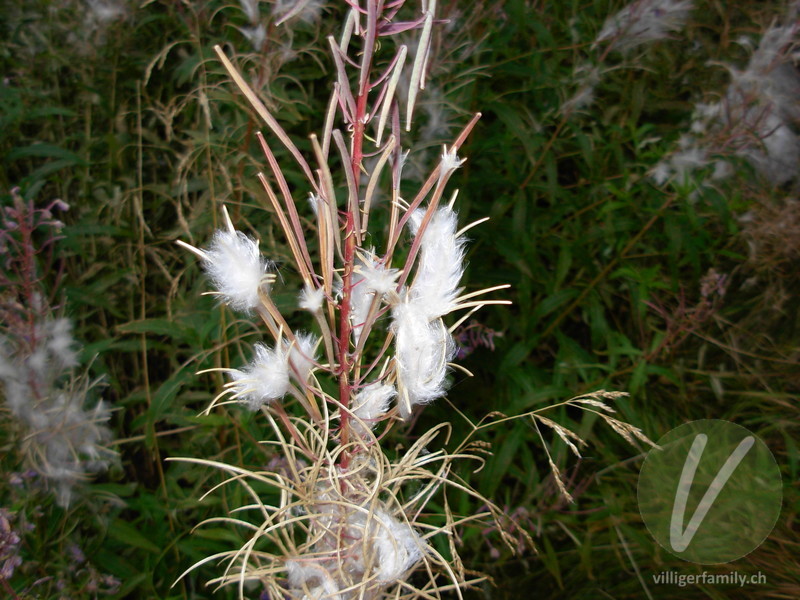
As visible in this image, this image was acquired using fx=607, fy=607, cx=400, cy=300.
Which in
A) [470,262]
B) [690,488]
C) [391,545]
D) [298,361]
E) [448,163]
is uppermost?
[448,163]

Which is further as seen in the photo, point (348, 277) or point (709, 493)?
point (709, 493)

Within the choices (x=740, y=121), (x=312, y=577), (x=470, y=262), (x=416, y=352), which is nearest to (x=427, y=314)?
(x=416, y=352)

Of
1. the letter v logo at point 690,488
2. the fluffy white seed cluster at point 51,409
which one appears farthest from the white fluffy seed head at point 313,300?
the letter v logo at point 690,488

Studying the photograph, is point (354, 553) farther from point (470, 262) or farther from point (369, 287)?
point (470, 262)

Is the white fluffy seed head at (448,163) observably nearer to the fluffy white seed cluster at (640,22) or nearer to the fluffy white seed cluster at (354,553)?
the fluffy white seed cluster at (354,553)

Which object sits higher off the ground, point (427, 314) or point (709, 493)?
point (427, 314)

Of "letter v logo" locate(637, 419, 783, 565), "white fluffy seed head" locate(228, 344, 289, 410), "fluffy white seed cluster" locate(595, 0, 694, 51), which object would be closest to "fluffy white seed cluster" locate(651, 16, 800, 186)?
"fluffy white seed cluster" locate(595, 0, 694, 51)
